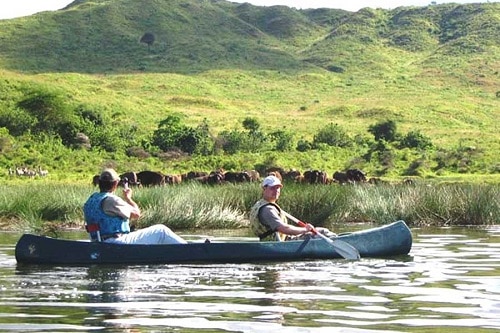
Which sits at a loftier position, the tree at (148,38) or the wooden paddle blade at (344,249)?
the tree at (148,38)

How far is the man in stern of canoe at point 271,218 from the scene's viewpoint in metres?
17.0

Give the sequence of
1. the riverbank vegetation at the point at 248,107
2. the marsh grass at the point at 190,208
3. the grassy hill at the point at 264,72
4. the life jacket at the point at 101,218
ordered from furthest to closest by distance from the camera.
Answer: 1. the grassy hill at the point at 264,72
2. the riverbank vegetation at the point at 248,107
3. the marsh grass at the point at 190,208
4. the life jacket at the point at 101,218

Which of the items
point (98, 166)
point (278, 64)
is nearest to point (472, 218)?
point (98, 166)

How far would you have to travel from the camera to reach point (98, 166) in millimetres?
62625

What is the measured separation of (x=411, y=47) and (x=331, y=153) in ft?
327

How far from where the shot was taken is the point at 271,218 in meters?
17.2

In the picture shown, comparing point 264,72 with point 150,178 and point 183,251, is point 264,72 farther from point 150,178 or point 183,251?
point 183,251

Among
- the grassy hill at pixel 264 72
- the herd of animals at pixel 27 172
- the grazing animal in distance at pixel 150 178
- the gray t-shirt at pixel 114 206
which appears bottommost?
the herd of animals at pixel 27 172

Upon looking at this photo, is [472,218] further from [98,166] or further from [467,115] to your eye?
[467,115]

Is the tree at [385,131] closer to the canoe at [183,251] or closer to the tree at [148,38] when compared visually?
the canoe at [183,251]

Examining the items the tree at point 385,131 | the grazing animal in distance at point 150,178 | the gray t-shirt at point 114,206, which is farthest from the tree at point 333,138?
the gray t-shirt at point 114,206

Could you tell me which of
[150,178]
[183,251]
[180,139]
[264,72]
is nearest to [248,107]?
[264,72]

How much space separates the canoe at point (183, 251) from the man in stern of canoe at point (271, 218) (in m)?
0.24

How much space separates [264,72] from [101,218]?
12807 centimetres
